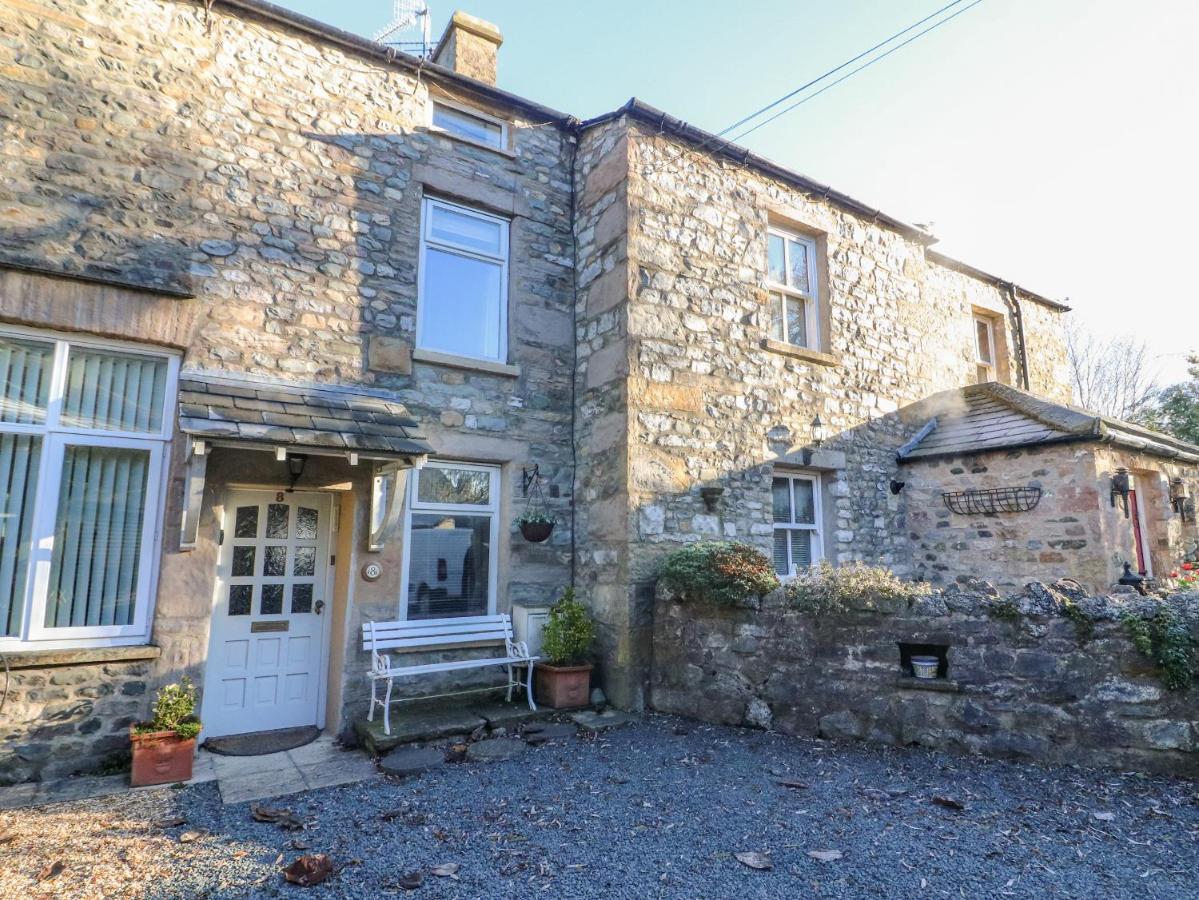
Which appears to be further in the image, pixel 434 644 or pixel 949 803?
pixel 434 644

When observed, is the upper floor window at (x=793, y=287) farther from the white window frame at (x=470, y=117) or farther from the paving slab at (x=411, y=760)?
the paving slab at (x=411, y=760)

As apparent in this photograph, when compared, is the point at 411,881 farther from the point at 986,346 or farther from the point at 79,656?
the point at 986,346

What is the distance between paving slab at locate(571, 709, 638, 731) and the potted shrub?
0.59 ft

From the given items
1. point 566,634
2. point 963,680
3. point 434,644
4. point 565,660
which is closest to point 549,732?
point 565,660

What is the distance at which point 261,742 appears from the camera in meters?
5.25

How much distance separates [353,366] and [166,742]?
10.5 ft

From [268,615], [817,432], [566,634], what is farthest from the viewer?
[817,432]

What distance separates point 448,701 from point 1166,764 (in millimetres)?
5293

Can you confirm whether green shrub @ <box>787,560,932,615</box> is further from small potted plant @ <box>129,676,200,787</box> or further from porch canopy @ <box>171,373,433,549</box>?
small potted plant @ <box>129,676,200,787</box>

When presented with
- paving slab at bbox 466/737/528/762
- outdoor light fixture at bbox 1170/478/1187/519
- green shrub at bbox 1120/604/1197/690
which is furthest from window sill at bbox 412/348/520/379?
outdoor light fixture at bbox 1170/478/1187/519

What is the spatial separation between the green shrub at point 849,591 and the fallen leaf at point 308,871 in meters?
3.73

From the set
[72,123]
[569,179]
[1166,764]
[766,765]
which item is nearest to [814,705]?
[766,765]

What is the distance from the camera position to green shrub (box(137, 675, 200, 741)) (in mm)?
4480

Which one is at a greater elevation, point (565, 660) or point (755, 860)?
point (565, 660)
